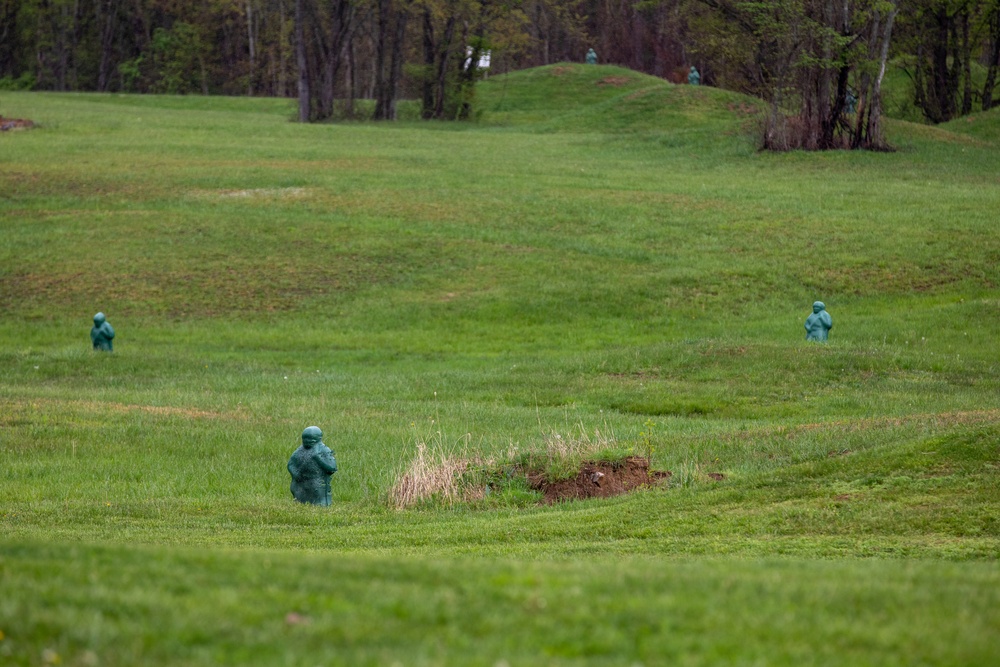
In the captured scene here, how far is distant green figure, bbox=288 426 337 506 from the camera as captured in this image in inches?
500

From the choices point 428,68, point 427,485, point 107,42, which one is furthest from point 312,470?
point 107,42

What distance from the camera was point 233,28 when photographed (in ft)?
295

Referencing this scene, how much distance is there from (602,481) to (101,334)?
13395 millimetres

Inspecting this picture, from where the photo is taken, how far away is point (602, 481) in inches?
509

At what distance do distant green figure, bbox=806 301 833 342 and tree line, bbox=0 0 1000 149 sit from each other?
21.3 metres

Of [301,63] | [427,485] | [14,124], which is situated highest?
[301,63]

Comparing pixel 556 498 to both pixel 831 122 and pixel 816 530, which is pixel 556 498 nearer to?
pixel 816 530

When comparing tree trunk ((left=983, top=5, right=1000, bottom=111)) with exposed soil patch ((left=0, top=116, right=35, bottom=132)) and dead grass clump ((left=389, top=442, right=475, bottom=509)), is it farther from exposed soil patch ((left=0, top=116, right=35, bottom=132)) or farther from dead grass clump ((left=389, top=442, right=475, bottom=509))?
dead grass clump ((left=389, top=442, right=475, bottom=509))

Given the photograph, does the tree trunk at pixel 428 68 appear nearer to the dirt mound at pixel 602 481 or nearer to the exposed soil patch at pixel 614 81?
the exposed soil patch at pixel 614 81

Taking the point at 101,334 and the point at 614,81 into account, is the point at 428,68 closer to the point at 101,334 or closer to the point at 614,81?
the point at 614,81

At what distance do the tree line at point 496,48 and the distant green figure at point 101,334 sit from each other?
27.3 m

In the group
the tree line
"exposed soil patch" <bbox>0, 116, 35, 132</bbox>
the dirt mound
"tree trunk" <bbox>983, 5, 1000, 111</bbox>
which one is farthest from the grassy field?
"tree trunk" <bbox>983, 5, 1000, 111</bbox>

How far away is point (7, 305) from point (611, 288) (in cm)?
1422

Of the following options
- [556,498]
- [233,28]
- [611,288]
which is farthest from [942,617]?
[233,28]
